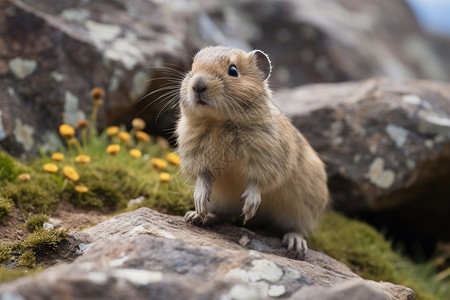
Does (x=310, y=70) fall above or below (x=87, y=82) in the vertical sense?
above

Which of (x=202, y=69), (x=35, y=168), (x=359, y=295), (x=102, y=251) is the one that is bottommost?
(x=35, y=168)

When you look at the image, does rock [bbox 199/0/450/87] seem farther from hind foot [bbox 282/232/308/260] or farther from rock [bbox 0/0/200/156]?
hind foot [bbox 282/232/308/260]

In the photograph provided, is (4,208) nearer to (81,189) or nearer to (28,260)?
(81,189)

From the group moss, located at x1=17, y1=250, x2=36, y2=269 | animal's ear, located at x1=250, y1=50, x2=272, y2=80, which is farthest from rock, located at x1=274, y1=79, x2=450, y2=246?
moss, located at x1=17, y1=250, x2=36, y2=269

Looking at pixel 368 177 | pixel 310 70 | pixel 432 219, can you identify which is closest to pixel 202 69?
pixel 368 177

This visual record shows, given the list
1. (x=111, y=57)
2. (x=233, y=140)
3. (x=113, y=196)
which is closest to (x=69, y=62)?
(x=111, y=57)

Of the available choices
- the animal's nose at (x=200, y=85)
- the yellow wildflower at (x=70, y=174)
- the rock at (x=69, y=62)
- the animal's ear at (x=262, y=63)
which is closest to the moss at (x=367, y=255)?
the animal's ear at (x=262, y=63)

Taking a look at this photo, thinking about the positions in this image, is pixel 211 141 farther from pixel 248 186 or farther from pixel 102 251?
pixel 102 251
